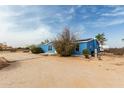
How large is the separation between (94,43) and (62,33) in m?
4.50

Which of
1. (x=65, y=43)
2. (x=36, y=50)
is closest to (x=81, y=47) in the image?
(x=65, y=43)

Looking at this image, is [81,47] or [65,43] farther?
[81,47]

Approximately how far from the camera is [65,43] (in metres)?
23.1

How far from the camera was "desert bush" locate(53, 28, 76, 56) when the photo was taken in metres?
23.0

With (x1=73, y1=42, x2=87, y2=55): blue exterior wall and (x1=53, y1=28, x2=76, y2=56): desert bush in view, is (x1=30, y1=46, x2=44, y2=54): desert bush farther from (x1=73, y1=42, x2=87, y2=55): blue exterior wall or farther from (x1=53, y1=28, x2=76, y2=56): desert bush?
(x1=73, y1=42, x2=87, y2=55): blue exterior wall

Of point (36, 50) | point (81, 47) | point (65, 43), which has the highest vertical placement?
point (65, 43)

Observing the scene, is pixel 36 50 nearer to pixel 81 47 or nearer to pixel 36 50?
pixel 36 50

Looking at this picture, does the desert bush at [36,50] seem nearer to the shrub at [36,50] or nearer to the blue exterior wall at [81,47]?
the shrub at [36,50]

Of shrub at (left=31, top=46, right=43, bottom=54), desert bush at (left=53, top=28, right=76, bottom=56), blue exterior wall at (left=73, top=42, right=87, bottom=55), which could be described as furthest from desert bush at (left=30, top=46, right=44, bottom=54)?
blue exterior wall at (left=73, top=42, right=87, bottom=55)

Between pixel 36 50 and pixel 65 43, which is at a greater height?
pixel 65 43

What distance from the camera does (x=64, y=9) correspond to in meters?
15.2
